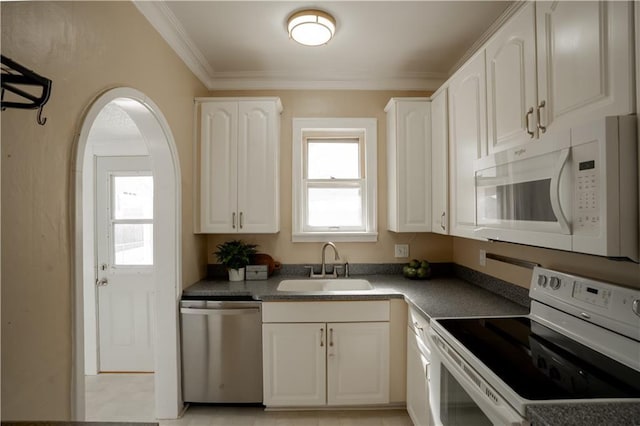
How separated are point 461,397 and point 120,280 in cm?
304

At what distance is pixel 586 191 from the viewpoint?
1016 millimetres

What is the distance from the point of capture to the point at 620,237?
937mm

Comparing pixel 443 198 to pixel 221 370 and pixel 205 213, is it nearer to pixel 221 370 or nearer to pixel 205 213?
pixel 205 213

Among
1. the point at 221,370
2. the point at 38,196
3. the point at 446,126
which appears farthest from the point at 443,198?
the point at 38,196

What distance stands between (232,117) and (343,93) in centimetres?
101

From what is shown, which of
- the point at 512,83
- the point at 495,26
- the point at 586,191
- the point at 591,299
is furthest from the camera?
the point at 495,26

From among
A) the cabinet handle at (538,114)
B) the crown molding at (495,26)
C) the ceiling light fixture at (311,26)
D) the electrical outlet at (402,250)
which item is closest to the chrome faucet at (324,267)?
the electrical outlet at (402,250)

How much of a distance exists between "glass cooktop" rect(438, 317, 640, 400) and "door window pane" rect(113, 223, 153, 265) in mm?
2797

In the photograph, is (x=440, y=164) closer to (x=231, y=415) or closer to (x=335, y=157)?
(x=335, y=157)

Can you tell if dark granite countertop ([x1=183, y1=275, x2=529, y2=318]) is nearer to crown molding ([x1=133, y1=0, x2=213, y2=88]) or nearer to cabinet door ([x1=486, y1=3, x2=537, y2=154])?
cabinet door ([x1=486, y1=3, x2=537, y2=154])

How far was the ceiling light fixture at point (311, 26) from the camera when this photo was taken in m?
1.88

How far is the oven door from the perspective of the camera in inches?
40.4

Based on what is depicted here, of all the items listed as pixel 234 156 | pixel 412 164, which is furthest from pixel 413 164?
pixel 234 156

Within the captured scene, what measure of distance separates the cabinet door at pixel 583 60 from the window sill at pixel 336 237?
1.70 meters
